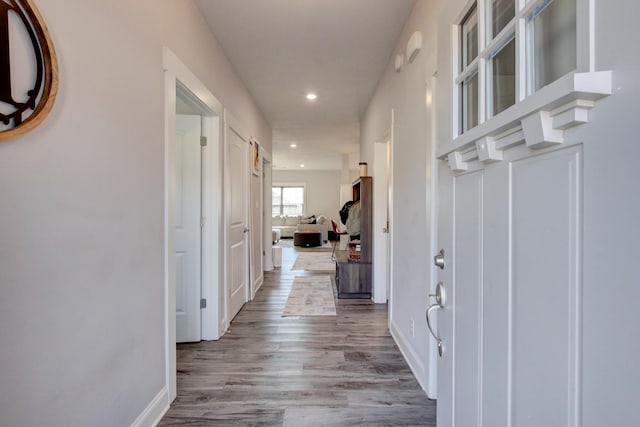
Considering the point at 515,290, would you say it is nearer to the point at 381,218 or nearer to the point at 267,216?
the point at 381,218

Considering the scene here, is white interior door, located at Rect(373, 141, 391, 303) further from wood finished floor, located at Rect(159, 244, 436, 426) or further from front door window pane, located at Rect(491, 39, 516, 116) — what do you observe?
front door window pane, located at Rect(491, 39, 516, 116)

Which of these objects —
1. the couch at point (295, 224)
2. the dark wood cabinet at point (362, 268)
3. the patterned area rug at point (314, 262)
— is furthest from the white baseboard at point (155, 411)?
the couch at point (295, 224)

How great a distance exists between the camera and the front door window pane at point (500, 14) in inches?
27.3

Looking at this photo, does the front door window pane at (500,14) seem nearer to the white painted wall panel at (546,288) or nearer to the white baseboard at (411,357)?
the white painted wall panel at (546,288)

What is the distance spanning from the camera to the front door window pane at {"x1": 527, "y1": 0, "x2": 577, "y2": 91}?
0.52 metres

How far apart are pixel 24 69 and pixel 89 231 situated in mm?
571

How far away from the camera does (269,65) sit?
3.31m

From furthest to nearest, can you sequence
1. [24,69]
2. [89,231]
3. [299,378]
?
[299,378]
[89,231]
[24,69]

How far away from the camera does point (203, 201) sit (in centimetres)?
283

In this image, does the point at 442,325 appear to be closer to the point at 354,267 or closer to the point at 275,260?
the point at 354,267

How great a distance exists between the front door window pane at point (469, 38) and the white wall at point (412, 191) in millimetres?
1122

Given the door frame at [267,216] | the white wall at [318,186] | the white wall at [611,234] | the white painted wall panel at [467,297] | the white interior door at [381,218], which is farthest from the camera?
the white wall at [318,186]

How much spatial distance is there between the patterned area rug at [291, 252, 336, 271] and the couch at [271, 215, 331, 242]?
8.50 feet

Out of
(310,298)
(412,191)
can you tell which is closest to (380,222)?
(310,298)
